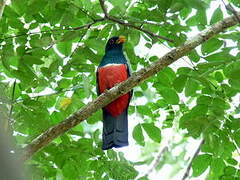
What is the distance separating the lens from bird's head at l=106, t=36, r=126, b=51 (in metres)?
3.64

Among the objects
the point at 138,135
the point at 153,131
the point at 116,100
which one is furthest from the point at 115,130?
the point at 153,131

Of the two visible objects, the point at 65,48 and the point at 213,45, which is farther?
the point at 65,48

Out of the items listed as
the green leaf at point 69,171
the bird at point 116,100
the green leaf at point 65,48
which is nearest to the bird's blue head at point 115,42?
the bird at point 116,100

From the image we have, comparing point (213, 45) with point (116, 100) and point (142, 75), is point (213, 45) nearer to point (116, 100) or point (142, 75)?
point (142, 75)

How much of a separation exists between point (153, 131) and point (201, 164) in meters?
0.47

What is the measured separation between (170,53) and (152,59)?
0.85 meters

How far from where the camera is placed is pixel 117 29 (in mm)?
3498

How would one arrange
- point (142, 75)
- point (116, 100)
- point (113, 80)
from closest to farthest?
point (142, 75) < point (116, 100) < point (113, 80)

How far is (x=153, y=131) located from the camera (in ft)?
11.0

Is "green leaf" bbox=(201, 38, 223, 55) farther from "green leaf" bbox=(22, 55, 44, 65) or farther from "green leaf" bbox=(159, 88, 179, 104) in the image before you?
"green leaf" bbox=(22, 55, 44, 65)

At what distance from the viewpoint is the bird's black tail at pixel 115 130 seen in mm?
3705

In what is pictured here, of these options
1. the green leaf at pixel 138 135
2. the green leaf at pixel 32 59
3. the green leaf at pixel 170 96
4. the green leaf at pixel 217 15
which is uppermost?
the green leaf at pixel 217 15

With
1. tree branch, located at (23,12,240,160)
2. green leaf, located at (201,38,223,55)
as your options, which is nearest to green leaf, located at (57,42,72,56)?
tree branch, located at (23,12,240,160)

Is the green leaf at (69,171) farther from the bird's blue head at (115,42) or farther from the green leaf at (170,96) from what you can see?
the bird's blue head at (115,42)
